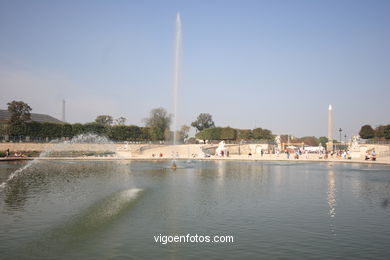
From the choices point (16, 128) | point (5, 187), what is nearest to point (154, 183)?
point (5, 187)

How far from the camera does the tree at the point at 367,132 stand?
97594 millimetres

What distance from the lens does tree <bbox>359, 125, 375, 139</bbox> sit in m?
97.6

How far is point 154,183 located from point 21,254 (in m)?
13.6

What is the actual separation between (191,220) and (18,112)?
63.5 m

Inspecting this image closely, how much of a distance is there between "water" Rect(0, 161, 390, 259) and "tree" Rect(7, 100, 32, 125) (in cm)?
4959

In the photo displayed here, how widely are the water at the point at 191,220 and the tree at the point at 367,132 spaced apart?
8448 cm

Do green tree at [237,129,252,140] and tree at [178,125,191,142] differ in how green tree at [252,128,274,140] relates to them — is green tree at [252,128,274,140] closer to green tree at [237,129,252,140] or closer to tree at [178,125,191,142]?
green tree at [237,129,252,140]

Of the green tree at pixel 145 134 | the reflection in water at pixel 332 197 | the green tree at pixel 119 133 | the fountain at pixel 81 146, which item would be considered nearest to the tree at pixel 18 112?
the fountain at pixel 81 146

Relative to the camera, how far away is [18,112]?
66.7 metres

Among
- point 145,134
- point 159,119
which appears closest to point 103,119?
point 159,119

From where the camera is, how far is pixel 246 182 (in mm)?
23422

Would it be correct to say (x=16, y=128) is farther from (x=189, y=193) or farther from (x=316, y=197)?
(x=316, y=197)

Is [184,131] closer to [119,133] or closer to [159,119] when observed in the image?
[159,119]

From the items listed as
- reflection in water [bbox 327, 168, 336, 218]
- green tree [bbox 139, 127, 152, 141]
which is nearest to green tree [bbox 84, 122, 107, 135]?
green tree [bbox 139, 127, 152, 141]
